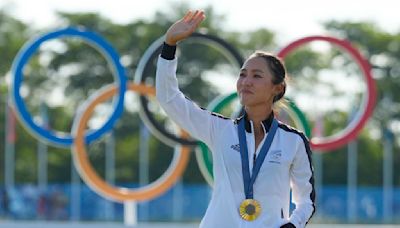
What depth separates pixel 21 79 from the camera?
62.3 feet

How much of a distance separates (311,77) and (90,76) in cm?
880

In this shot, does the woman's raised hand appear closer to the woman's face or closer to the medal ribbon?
the woman's face

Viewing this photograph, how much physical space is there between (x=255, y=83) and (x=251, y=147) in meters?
0.34

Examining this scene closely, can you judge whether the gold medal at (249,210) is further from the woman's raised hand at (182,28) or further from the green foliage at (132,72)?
the green foliage at (132,72)

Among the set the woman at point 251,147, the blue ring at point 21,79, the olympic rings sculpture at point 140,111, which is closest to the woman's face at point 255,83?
the woman at point 251,147

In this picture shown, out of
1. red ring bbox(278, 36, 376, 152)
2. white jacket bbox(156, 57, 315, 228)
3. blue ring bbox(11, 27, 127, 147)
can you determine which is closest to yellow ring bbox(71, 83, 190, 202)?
blue ring bbox(11, 27, 127, 147)

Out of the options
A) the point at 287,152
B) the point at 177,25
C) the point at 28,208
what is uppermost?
the point at 177,25

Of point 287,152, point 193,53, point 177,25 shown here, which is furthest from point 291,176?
point 193,53

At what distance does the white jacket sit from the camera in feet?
21.9

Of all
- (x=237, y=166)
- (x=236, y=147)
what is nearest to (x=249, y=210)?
(x=237, y=166)

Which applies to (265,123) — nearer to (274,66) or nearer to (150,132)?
(274,66)

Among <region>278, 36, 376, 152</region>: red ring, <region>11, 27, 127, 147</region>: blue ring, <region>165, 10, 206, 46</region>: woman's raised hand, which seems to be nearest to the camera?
<region>165, 10, 206, 46</region>: woman's raised hand

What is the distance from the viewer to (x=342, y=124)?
2087 inches

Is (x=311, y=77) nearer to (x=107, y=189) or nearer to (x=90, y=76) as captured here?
(x=90, y=76)
